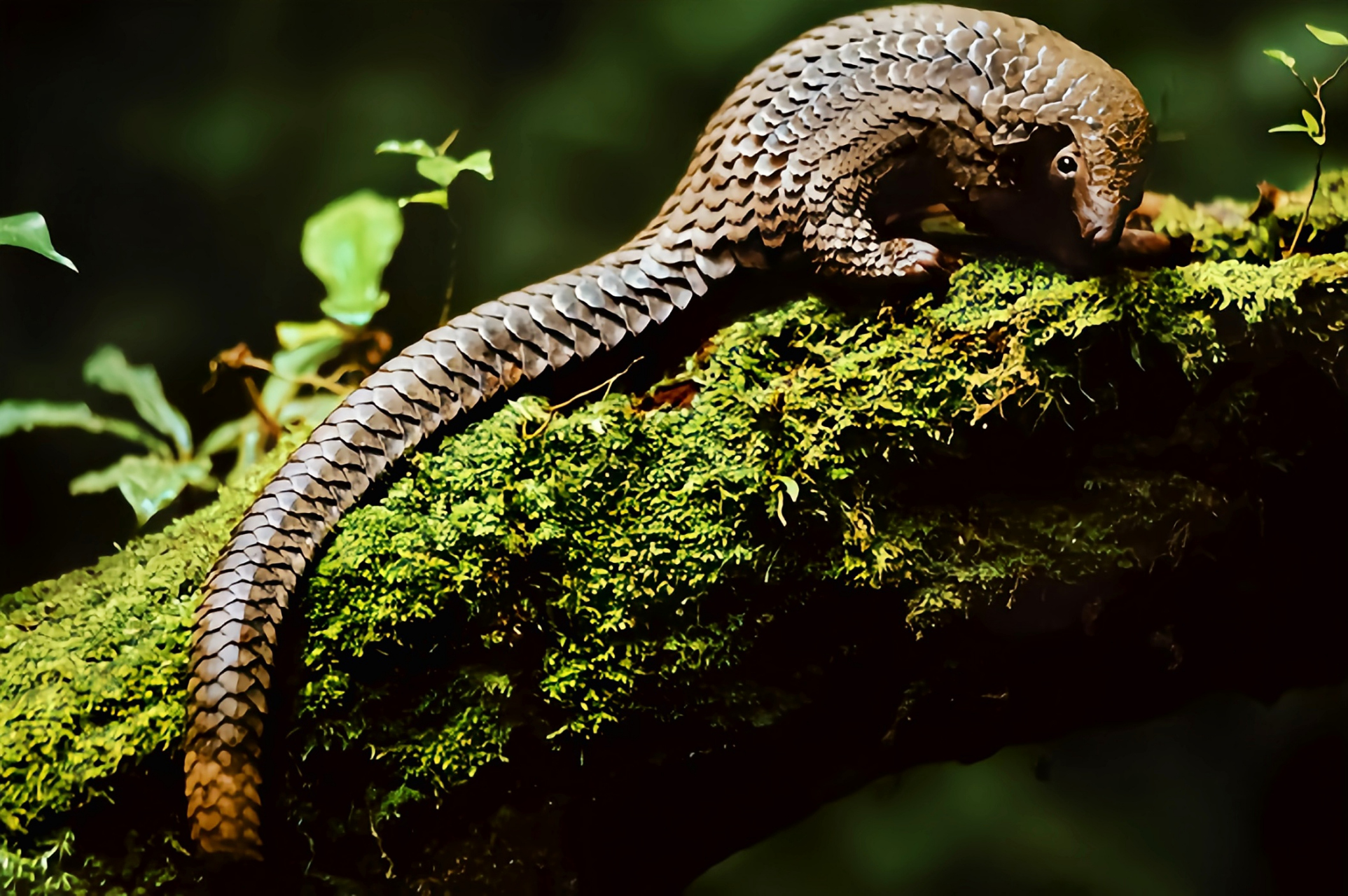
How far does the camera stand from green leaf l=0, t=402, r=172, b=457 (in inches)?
91.6

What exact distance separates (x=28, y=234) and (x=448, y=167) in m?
1.03

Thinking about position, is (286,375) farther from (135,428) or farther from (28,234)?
(28,234)

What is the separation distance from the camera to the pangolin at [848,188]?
5.16ft

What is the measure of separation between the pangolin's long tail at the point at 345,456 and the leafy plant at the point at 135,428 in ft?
3.92

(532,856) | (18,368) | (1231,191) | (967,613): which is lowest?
(532,856)

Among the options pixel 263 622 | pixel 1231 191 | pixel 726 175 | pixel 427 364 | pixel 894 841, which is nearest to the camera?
pixel 263 622

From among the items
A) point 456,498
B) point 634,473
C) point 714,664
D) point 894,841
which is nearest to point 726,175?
point 634,473

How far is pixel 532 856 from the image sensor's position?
1.36 m

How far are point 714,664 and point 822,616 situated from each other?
22 centimetres

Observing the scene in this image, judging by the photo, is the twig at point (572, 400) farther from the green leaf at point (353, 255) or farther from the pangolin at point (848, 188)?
the green leaf at point (353, 255)

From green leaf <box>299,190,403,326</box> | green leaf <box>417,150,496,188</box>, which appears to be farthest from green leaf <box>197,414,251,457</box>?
green leaf <box>417,150,496,188</box>

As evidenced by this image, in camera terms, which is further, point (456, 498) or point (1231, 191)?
point (1231, 191)

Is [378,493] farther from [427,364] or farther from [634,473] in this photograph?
[634,473]

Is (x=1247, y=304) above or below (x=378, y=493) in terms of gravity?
above
